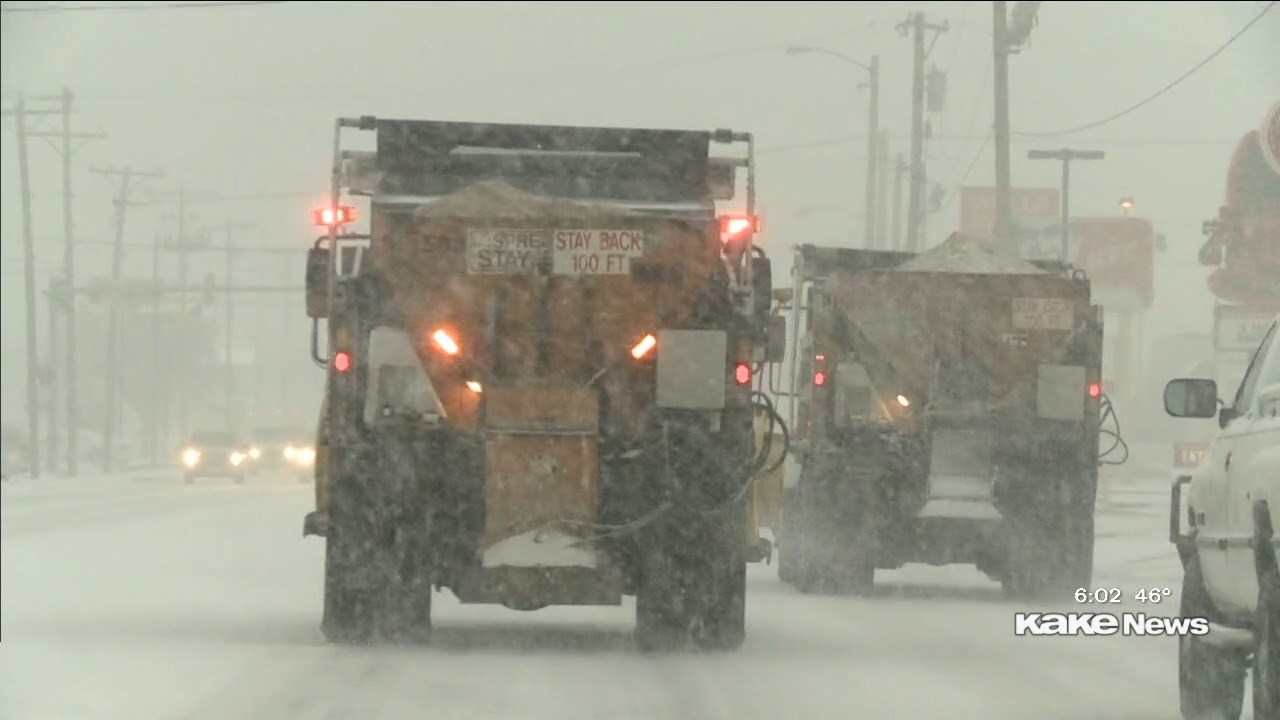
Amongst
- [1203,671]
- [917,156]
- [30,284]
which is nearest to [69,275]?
[30,284]

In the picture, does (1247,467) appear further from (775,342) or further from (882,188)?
(882,188)

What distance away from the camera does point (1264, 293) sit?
28.7 m

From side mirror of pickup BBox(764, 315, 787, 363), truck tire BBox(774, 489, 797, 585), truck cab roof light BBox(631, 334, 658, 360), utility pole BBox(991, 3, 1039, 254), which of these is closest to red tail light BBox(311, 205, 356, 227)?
truck cab roof light BBox(631, 334, 658, 360)

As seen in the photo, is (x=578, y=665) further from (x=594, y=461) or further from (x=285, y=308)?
(x=285, y=308)

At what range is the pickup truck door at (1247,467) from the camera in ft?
29.0

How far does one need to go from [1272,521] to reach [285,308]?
336 ft

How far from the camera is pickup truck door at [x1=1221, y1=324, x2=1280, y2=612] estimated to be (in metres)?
8.84

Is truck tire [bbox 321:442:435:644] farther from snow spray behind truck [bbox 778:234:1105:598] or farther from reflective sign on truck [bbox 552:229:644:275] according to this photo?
snow spray behind truck [bbox 778:234:1105:598]

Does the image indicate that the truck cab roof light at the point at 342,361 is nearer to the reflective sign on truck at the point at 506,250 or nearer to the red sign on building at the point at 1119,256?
the reflective sign on truck at the point at 506,250

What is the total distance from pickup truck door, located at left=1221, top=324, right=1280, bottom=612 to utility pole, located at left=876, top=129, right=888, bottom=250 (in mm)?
48488

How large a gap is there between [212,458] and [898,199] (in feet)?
65.6

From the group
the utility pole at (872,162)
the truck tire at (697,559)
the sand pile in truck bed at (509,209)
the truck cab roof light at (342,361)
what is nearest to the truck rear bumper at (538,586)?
the truck tire at (697,559)

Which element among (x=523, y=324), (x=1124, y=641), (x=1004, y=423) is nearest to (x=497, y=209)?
(x=523, y=324)

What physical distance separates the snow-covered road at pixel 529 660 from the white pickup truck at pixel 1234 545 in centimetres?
88
